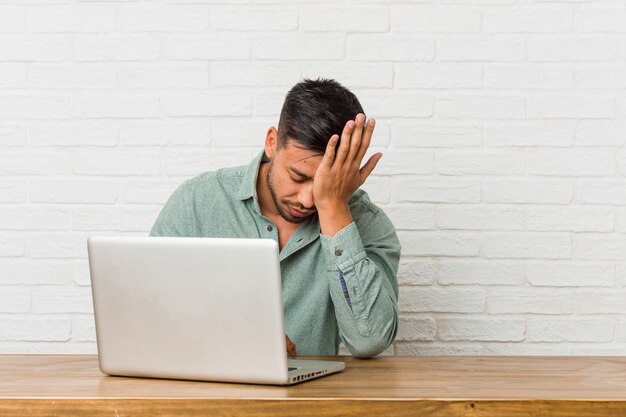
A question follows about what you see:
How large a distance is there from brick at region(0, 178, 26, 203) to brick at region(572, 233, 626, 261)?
157cm

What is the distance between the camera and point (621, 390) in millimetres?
1322

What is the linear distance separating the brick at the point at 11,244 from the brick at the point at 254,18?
2.69 ft

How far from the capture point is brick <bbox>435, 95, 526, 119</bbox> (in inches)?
93.6

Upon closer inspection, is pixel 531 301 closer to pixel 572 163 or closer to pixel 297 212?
pixel 572 163

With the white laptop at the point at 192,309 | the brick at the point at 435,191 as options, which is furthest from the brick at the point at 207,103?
the white laptop at the point at 192,309

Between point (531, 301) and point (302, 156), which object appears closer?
point (302, 156)

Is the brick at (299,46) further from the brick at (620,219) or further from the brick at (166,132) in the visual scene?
the brick at (620,219)

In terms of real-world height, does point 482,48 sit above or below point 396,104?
above

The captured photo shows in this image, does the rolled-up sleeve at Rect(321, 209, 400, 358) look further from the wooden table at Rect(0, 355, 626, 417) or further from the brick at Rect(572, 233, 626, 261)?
the brick at Rect(572, 233, 626, 261)

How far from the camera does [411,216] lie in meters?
2.39

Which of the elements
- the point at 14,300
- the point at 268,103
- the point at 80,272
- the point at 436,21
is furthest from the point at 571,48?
the point at 14,300

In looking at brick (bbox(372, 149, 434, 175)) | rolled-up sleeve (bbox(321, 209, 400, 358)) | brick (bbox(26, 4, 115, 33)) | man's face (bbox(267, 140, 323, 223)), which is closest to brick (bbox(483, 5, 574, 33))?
brick (bbox(372, 149, 434, 175))

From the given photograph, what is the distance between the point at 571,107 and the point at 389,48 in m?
0.54

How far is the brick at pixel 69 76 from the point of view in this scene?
7.88 ft
